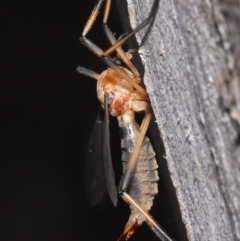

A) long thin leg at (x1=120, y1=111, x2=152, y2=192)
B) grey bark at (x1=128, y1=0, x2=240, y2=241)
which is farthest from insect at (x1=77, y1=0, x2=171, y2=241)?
grey bark at (x1=128, y1=0, x2=240, y2=241)

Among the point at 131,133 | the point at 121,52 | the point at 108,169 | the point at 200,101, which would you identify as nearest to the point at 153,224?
the point at 108,169

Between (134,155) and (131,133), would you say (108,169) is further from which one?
(131,133)

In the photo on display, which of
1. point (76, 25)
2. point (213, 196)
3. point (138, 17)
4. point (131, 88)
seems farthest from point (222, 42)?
point (76, 25)

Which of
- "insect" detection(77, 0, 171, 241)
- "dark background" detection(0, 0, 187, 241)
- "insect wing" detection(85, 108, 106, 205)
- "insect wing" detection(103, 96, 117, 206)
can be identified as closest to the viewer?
"insect wing" detection(103, 96, 117, 206)

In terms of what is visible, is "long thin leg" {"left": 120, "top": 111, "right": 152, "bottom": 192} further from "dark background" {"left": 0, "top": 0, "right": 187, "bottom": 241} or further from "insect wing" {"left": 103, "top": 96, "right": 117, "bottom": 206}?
"dark background" {"left": 0, "top": 0, "right": 187, "bottom": 241}

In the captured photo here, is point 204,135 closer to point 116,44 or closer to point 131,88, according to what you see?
point 116,44
